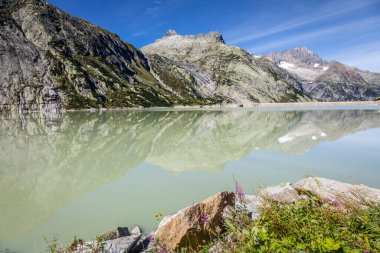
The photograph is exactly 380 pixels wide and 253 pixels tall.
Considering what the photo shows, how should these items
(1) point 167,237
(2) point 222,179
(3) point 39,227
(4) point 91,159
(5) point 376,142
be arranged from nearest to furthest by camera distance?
(1) point 167,237
(3) point 39,227
(2) point 222,179
(4) point 91,159
(5) point 376,142

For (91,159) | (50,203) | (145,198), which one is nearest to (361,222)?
(145,198)

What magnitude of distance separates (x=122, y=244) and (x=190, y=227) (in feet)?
8.56

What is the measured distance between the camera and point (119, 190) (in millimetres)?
21344

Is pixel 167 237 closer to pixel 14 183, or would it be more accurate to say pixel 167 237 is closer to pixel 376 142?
pixel 14 183

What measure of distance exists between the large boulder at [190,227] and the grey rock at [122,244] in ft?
4.00

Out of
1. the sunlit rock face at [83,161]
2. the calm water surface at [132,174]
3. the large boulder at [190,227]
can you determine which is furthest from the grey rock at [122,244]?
the sunlit rock face at [83,161]

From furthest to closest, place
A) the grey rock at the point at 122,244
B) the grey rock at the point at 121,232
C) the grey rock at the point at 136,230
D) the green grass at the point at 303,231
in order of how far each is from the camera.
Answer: the grey rock at the point at 136,230
the grey rock at the point at 121,232
the grey rock at the point at 122,244
the green grass at the point at 303,231

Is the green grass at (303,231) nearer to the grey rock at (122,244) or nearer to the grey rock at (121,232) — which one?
the grey rock at (122,244)

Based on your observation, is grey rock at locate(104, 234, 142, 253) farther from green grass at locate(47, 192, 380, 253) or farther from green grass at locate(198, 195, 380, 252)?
green grass at locate(198, 195, 380, 252)

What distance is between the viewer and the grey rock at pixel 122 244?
10241 mm

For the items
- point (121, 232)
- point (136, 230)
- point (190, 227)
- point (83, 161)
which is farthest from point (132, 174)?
point (190, 227)

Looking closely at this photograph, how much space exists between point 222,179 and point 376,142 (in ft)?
96.9

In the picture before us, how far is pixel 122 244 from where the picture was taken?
10648 mm

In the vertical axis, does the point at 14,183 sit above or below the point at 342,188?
above
